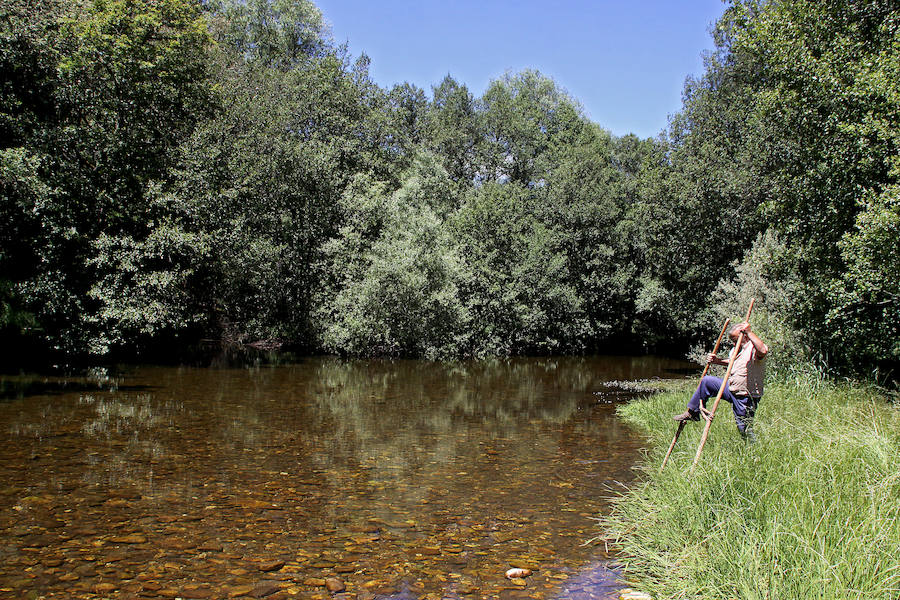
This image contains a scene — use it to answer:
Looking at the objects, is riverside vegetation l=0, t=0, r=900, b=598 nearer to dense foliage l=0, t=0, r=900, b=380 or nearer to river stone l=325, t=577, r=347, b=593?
dense foliage l=0, t=0, r=900, b=380

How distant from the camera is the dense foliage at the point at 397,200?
15.9 meters

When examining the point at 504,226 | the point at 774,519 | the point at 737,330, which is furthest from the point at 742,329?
the point at 504,226

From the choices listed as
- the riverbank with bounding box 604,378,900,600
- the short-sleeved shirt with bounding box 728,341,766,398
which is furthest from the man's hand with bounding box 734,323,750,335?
the riverbank with bounding box 604,378,900,600

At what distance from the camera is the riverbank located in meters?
4.66

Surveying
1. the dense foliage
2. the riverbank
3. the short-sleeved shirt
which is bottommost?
the riverbank

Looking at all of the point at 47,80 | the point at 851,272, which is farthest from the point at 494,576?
the point at 47,80

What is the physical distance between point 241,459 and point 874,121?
14.9 m

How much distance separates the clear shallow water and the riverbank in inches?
27.8

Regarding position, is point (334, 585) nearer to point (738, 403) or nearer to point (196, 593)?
point (196, 593)

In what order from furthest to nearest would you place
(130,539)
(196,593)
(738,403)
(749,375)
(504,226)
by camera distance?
(504,226) < (738,403) < (749,375) < (130,539) < (196,593)

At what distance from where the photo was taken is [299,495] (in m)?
9.00

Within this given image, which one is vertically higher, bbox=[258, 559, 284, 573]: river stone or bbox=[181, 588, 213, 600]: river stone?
bbox=[258, 559, 284, 573]: river stone

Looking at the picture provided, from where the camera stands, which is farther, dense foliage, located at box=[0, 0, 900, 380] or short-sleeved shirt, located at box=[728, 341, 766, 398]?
dense foliage, located at box=[0, 0, 900, 380]

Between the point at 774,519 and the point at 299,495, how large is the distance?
252 inches
